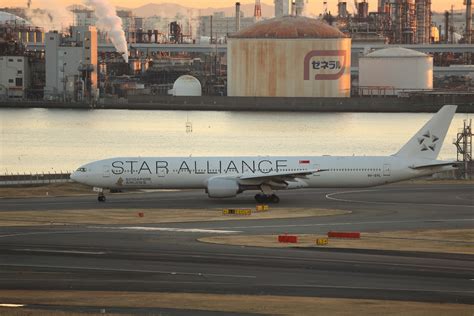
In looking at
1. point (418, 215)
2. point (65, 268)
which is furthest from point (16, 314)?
point (418, 215)

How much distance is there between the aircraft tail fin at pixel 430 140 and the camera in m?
86.2

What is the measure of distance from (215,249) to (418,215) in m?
20.5

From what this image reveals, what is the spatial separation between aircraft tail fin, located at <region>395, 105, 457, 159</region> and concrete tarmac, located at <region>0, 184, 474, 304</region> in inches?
314

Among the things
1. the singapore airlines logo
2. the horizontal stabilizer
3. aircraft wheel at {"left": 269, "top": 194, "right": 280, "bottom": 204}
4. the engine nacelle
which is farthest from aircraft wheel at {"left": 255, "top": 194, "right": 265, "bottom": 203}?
the singapore airlines logo

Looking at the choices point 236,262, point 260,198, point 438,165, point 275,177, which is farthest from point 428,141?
point 236,262

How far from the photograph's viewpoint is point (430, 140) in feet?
284

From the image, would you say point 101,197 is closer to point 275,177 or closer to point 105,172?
point 105,172

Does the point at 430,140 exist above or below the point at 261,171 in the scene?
above

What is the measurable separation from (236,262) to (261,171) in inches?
1180

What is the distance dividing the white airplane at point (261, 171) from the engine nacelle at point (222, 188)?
0.76ft

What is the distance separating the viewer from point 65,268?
5341 centimetres

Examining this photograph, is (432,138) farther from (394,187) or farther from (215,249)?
(215,249)

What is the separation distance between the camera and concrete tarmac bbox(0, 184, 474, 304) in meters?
48.6

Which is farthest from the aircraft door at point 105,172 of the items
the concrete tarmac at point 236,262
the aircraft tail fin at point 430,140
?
the aircraft tail fin at point 430,140
